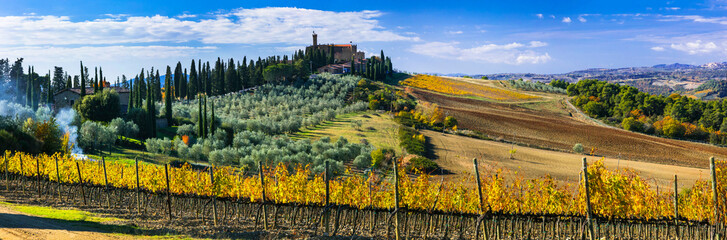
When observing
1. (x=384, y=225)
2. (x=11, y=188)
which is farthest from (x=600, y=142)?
(x=11, y=188)

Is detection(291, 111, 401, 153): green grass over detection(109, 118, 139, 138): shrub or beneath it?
beneath

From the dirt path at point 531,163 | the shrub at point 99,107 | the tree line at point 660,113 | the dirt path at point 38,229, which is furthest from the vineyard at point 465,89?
the dirt path at point 38,229

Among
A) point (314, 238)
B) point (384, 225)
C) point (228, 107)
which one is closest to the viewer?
point (314, 238)

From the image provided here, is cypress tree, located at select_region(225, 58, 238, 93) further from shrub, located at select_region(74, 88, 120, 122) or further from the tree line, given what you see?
the tree line

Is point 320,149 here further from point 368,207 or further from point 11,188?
point 368,207

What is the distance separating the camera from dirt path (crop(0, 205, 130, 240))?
47.9ft

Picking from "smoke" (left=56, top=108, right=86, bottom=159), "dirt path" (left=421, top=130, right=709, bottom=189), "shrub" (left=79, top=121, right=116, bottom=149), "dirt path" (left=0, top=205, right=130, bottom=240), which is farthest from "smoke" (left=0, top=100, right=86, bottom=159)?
"dirt path" (left=421, top=130, right=709, bottom=189)

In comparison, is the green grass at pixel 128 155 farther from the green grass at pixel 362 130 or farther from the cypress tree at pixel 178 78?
the cypress tree at pixel 178 78

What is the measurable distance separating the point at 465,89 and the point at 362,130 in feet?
206

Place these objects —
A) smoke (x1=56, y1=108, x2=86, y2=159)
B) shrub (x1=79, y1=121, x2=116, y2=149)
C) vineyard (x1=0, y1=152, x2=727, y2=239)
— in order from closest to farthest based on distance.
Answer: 1. vineyard (x1=0, y1=152, x2=727, y2=239)
2. shrub (x1=79, y1=121, x2=116, y2=149)
3. smoke (x1=56, y1=108, x2=86, y2=159)

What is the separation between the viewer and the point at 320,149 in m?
43.8

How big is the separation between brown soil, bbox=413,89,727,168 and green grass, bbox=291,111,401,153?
13.0 meters

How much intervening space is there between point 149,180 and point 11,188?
14838 mm

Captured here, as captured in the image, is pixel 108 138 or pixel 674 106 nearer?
pixel 108 138
